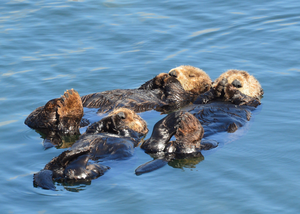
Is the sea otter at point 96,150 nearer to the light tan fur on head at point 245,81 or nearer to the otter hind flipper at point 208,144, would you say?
the otter hind flipper at point 208,144

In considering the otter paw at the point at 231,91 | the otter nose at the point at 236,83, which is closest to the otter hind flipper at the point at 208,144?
the otter paw at the point at 231,91

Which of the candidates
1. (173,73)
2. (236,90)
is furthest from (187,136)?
(173,73)

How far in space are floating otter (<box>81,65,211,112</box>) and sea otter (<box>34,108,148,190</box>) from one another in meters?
0.86

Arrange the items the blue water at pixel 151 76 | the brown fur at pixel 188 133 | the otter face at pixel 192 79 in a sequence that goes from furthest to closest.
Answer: the otter face at pixel 192 79
the brown fur at pixel 188 133
the blue water at pixel 151 76

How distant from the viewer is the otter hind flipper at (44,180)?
3.99 meters

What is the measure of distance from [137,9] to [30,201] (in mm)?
8372

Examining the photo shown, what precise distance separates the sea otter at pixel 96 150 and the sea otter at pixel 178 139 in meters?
0.29

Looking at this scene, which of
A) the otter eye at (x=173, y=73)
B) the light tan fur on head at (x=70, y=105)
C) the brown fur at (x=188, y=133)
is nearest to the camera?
the brown fur at (x=188, y=133)

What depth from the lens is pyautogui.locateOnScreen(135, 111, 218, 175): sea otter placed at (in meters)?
4.71

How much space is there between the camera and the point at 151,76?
801 cm

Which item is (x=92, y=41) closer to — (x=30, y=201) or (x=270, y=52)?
(x=270, y=52)

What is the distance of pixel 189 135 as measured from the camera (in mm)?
4742

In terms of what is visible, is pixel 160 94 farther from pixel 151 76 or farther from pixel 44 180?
pixel 44 180

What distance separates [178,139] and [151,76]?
335cm
